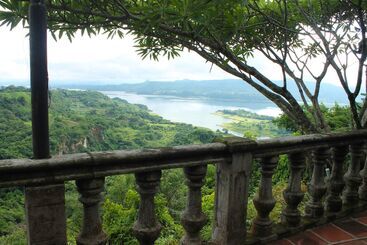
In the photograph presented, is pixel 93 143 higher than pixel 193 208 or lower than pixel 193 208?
lower

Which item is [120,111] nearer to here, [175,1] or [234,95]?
[234,95]

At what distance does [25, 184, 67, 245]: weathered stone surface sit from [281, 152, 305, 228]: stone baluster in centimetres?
192

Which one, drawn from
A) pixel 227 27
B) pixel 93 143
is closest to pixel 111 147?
pixel 93 143

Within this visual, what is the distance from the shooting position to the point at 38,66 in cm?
166

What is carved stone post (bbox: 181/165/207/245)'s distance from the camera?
2293 mm

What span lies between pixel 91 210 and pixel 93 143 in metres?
64.2

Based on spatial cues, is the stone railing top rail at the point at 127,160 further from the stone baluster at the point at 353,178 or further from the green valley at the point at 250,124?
the green valley at the point at 250,124

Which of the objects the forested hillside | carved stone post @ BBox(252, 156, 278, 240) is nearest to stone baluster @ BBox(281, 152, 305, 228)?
carved stone post @ BBox(252, 156, 278, 240)

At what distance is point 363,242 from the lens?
279 cm

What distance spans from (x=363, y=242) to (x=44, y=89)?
281 centimetres

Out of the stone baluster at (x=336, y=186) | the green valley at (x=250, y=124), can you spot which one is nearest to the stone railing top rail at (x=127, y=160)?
the stone baluster at (x=336, y=186)

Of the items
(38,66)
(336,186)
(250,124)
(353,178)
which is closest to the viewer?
(38,66)

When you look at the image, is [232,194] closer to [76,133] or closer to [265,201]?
[265,201]

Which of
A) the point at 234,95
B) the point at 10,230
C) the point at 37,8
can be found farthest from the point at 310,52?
the point at 234,95
